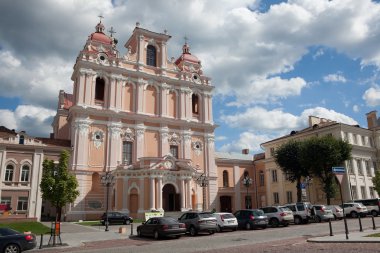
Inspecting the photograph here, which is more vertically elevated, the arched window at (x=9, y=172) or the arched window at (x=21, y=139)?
the arched window at (x=21, y=139)

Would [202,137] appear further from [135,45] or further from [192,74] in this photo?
[135,45]

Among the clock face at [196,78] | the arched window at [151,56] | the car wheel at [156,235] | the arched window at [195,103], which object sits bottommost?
the car wheel at [156,235]

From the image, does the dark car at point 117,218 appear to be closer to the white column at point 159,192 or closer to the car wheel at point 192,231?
the white column at point 159,192

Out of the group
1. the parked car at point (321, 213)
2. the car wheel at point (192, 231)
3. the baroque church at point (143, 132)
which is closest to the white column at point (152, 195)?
the baroque church at point (143, 132)

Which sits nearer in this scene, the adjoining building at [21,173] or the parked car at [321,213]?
the parked car at [321,213]

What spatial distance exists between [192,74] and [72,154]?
22944mm

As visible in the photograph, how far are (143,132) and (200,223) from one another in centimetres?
2670

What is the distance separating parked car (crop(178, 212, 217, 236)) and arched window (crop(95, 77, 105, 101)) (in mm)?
28908

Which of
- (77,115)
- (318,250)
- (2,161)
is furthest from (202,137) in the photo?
(318,250)

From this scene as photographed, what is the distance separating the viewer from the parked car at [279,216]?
27.2 m

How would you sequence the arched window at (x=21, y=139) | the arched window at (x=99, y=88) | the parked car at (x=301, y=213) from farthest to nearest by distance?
the arched window at (x=99, y=88), the arched window at (x=21, y=139), the parked car at (x=301, y=213)

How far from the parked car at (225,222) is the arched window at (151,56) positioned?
32.8 metres

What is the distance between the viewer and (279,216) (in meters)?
27.2

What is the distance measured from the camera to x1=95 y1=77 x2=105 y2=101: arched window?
4784cm
